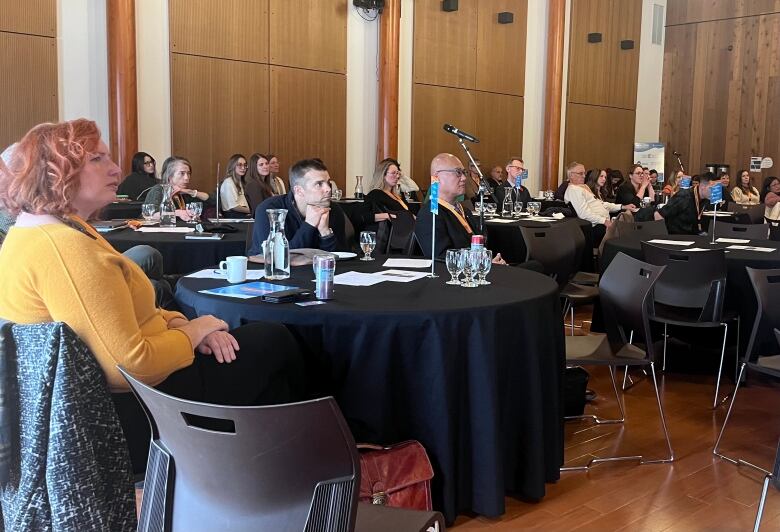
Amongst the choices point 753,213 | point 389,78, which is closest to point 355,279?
point 753,213

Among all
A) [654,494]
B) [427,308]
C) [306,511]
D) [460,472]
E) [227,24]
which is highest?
[227,24]

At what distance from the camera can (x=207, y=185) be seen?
9609 mm

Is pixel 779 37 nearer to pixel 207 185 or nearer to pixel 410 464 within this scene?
pixel 207 185

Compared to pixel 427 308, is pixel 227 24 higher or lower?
higher

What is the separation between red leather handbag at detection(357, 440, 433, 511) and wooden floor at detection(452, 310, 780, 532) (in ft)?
1.13

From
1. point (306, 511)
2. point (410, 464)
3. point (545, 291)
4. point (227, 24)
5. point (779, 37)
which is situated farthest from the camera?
point (779, 37)

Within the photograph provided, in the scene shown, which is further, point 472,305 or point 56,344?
point 472,305

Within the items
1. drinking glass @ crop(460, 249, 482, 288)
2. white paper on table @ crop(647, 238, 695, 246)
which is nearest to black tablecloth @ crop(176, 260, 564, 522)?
drinking glass @ crop(460, 249, 482, 288)

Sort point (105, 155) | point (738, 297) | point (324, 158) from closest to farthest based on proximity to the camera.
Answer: point (105, 155) < point (738, 297) < point (324, 158)

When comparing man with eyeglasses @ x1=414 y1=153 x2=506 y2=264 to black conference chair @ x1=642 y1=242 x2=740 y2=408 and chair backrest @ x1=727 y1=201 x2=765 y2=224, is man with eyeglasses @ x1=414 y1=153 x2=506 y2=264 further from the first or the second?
chair backrest @ x1=727 y1=201 x2=765 y2=224

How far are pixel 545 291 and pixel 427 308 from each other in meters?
0.60

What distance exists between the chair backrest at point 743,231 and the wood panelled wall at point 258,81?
226 inches

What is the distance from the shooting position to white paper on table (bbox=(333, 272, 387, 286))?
3.28 metres

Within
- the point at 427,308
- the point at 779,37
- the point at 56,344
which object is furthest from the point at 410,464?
the point at 779,37
